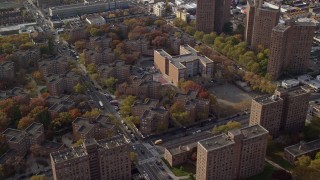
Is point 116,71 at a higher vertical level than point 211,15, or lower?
lower

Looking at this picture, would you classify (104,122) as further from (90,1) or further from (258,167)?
(90,1)

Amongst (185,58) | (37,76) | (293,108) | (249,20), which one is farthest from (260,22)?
(37,76)

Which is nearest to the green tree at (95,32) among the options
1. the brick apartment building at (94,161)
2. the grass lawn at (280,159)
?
the brick apartment building at (94,161)

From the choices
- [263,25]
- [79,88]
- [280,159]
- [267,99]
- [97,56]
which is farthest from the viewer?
[263,25]

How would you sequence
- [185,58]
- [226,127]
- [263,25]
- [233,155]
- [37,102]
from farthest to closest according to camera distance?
[263,25] → [185,58] → [37,102] → [226,127] → [233,155]

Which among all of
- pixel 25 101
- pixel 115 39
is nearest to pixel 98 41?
pixel 115 39

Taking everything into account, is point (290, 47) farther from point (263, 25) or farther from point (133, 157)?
point (133, 157)

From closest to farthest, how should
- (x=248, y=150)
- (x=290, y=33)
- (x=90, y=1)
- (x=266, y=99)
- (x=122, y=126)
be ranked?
(x=248, y=150) → (x=266, y=99) → (x=122, y=126) → (x=290, y=33) → (x=90, y=1)
